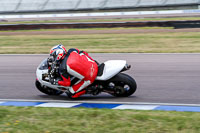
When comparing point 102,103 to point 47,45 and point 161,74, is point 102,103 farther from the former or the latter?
point 47,45

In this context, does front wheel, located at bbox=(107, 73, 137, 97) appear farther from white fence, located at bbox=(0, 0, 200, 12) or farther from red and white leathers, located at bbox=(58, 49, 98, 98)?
white fence, located at bbox=(0, 0, 200, 12)

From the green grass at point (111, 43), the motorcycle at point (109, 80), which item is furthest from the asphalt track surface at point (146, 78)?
the green grass at point (111, 43)

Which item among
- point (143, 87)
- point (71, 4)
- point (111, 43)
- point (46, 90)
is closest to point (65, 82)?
point (46, 90)

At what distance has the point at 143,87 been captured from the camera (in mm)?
9094

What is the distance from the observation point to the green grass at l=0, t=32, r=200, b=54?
1608cm

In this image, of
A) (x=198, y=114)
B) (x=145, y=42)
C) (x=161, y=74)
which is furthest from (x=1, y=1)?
(x=198, y=114)

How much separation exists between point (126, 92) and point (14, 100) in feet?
8.65

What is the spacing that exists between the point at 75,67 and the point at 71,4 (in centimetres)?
3868

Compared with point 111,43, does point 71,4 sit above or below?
above

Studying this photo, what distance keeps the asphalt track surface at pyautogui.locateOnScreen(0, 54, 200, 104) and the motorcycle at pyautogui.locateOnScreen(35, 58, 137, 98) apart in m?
0.23

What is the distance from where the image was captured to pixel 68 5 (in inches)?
1779

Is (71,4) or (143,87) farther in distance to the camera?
(71,4)

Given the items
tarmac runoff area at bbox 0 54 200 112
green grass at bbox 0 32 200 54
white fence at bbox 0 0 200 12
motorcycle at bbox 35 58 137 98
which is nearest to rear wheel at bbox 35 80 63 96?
tarmac runoff area at bbox 0 54 200 112

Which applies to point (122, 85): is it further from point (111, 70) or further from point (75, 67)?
point (75, 67)
